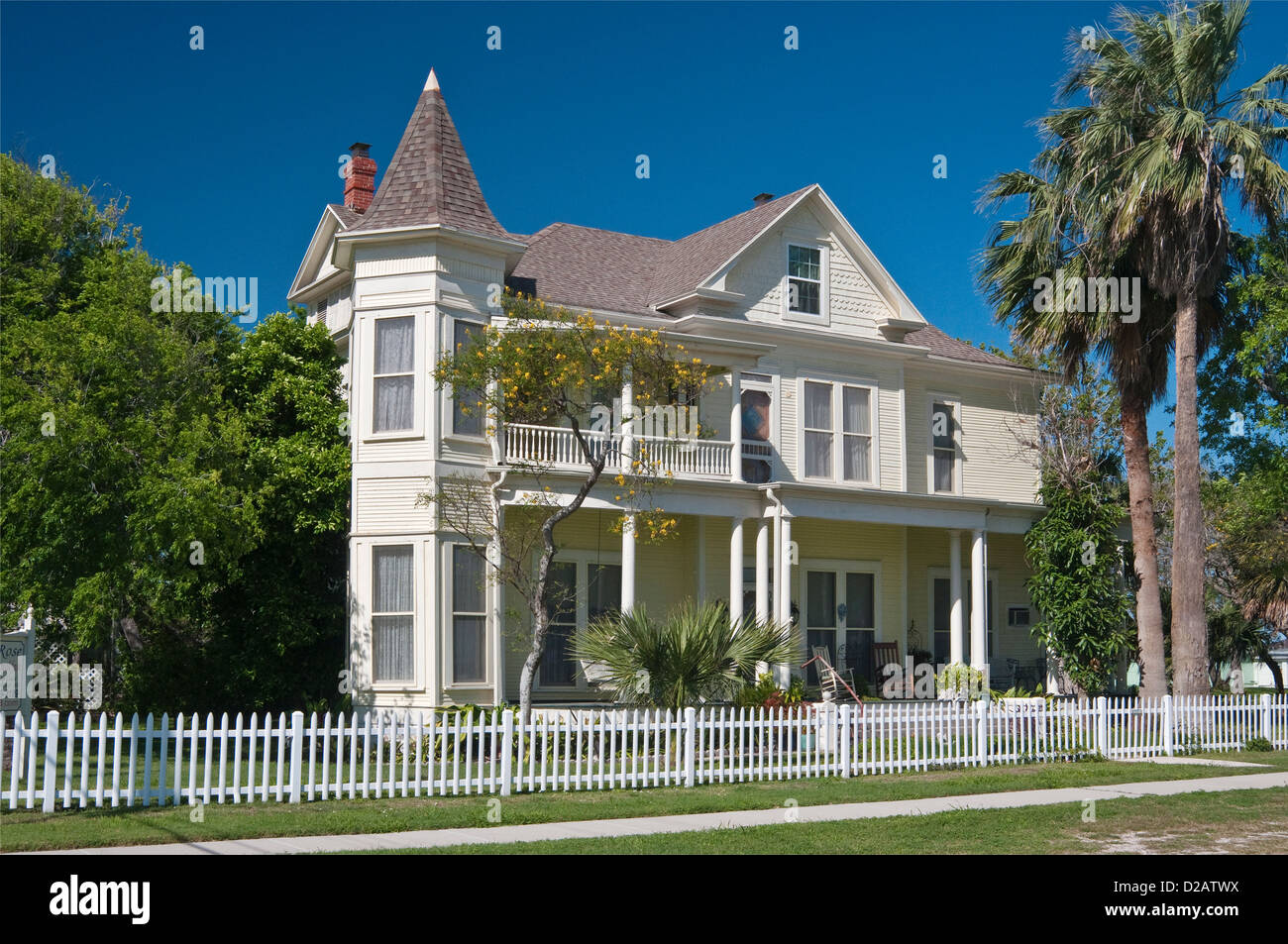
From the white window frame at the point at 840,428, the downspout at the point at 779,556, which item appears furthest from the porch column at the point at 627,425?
the white window frame at the point at 840,428

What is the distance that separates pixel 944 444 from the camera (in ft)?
96.2

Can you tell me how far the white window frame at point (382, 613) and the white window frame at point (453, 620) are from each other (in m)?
0.38

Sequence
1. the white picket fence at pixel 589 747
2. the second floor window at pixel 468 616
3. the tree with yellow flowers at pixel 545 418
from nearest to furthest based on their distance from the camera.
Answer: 1. the white picket fence at pixel 589 747
2. the tree with yellow flowers at pixel 545 418
3. the second floor window at pixel 468 616

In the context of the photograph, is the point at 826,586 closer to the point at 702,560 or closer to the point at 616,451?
the point at 702,560

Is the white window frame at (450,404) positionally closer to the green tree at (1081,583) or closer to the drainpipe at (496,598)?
the drainpipe at (496,598)

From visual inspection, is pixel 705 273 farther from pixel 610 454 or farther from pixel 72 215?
pixel 72 215

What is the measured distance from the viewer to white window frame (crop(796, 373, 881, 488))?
86.6 ft

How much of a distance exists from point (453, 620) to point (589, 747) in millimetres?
6896

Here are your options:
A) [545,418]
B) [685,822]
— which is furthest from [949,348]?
[685,822]

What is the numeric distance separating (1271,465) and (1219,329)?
3.79 meters

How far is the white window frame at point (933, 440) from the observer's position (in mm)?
28720

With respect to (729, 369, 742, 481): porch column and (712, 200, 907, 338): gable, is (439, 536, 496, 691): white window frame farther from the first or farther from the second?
(712, 200, 907, 338): gable

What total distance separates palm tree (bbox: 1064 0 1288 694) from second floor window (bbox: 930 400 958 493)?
5551 millimetres

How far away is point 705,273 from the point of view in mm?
25844
